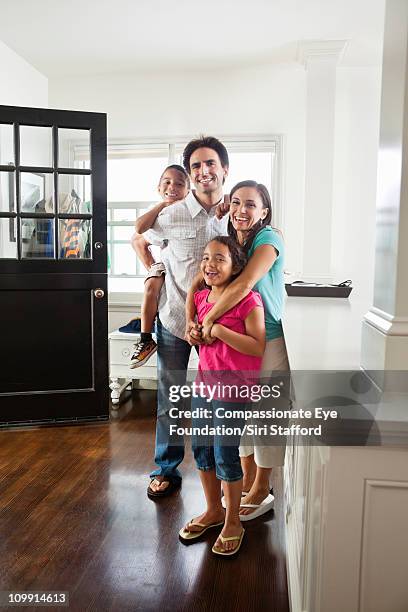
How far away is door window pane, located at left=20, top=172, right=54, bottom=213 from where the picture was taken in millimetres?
3357

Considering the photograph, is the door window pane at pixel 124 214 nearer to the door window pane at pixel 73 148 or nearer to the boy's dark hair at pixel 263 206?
the door window pane at pixel 73 148

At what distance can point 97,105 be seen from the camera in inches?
170

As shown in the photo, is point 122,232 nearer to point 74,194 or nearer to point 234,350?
point 74,194

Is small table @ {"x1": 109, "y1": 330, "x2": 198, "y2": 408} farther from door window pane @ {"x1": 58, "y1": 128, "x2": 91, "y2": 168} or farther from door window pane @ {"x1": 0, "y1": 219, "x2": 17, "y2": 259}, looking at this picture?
door window pane @ {"x1": 58, "y1": 128, "x2": 91, "y2": 168}

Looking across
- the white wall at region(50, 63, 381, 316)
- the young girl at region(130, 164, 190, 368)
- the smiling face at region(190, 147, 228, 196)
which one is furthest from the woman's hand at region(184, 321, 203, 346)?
the white wall at region(50, 63, 381, 316)

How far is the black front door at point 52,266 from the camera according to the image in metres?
3.34

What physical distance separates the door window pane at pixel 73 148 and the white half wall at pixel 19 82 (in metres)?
0.68

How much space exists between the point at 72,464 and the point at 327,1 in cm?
294

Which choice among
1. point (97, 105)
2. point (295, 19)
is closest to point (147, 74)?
point (97, 105)

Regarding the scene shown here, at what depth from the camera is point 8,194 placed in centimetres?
335

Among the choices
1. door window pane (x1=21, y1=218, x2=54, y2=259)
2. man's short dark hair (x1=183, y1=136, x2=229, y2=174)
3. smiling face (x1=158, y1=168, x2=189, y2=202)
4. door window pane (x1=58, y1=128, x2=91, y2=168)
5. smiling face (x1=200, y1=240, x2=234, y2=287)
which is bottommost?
smiling face (x1=200, y1=240, x2=234, y2=287)

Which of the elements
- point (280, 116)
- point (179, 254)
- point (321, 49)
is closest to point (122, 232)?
point (280, 116)

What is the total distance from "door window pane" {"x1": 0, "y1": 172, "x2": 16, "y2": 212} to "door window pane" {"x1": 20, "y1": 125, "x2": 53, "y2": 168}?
0.39 feet

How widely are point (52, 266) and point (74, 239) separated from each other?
8.8 inches
